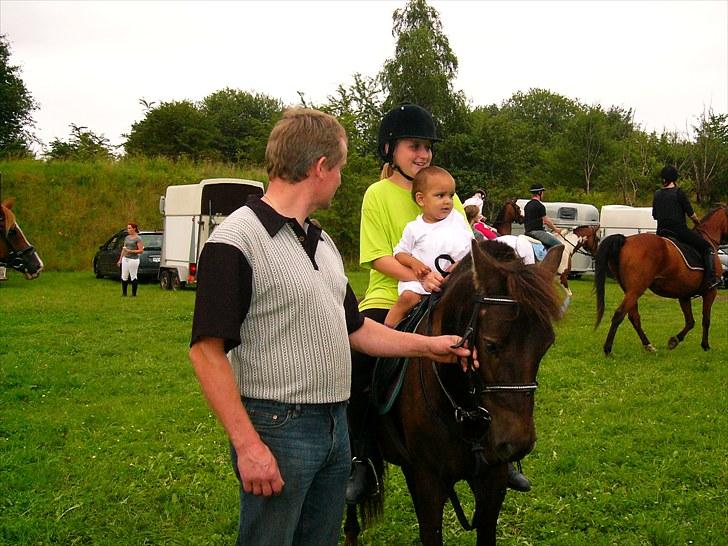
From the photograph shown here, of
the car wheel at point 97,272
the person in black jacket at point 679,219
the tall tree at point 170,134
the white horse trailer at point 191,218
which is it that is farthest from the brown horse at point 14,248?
the tall tree at point 170,134

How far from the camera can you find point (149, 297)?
2059cm

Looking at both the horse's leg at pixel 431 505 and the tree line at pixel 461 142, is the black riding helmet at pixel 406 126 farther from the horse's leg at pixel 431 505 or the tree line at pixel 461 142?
the tree line at pixel 461 142

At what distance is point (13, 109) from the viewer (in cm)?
4119

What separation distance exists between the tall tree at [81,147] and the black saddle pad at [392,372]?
36.2 metres

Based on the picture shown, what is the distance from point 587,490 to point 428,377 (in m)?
2.88

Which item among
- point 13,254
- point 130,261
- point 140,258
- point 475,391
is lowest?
point 140,258

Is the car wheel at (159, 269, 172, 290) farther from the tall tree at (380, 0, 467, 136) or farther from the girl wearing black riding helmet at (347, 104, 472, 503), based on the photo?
the tall tree at (380, 0, 467, 136)

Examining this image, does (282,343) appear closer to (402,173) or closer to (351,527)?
(402,173)

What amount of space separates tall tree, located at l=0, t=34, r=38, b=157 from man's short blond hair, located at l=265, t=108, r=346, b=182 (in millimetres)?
40943

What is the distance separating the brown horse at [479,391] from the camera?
294 centimetres

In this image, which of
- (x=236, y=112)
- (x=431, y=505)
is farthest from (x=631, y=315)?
(x=236, y=112)

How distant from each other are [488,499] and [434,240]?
1.27 meters

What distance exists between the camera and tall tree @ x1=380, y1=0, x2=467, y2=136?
49062mm

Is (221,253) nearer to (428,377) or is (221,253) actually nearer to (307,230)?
(307,230)
